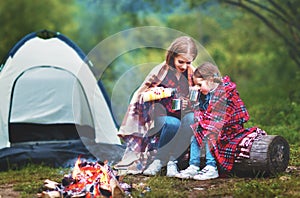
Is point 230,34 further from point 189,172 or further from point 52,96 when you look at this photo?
point 189,172

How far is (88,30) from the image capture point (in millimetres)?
42156

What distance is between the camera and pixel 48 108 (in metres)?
7.34

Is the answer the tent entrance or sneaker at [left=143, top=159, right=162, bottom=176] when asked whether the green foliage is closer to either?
the tent entrance

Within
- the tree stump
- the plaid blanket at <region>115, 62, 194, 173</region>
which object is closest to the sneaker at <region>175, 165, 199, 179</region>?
the tree stump

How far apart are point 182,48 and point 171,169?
1151 millimetres

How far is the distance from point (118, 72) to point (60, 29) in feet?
14.2

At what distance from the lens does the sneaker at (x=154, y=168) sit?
5.16 meters

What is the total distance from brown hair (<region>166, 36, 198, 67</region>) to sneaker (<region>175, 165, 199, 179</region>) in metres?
1.06

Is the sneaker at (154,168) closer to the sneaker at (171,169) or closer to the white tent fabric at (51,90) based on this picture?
the sneaker at (171,169)

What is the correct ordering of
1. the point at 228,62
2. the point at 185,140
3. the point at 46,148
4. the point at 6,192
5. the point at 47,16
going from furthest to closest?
1. the point at 47,16
2. the point at 228,62
3. the point at 46,148
4. the point at 185,140
5. the point at 6,192

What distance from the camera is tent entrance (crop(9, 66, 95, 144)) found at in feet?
23.7

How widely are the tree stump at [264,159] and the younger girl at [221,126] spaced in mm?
63

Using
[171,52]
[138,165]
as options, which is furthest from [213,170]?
[171,52]

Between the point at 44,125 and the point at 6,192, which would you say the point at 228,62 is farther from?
the point at 6,192
